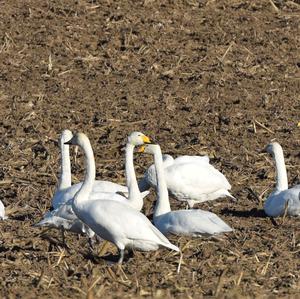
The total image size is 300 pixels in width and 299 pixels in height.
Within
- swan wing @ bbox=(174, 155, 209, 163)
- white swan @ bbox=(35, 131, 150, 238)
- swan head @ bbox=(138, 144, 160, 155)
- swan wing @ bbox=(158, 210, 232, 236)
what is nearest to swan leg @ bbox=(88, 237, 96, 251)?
white swan @ bbox=(35, 131, 150, 238)

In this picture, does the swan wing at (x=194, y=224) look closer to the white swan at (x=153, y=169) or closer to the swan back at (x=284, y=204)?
the swan back at (x=284, y=204)

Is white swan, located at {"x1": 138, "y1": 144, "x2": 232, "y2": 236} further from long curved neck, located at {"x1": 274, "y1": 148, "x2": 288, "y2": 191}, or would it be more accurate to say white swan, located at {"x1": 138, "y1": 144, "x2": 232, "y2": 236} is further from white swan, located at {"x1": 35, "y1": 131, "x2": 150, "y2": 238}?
long curved neck, located at {"x1": 274, "y1": 148, "x2": 288, "y2": 191}

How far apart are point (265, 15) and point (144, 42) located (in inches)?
105

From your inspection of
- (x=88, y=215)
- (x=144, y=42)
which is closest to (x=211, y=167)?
(x=88, y=215)

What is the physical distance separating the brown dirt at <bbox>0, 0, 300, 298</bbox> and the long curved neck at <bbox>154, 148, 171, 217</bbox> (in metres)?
0.83

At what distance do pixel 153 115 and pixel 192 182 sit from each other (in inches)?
162

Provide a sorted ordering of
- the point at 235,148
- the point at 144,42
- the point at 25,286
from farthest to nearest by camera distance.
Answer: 1. the point at 144,42
2. the point at 235,148
3. the point at 25,286

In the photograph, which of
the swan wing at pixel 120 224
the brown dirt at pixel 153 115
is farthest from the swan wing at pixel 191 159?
the swan wing at pixel 120 224

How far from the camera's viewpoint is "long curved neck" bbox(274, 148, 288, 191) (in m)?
15.2

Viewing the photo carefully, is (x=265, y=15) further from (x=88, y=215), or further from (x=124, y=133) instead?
(x=88, y=215)

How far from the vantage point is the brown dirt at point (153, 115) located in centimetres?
1163

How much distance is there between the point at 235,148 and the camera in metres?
17.9

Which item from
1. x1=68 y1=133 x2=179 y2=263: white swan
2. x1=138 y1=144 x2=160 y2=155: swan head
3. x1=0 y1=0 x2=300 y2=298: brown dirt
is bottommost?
x1=0 y1=0 x2=300 y2=298: brown dirt

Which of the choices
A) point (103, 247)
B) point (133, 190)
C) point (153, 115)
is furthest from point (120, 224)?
point (153, 115)
